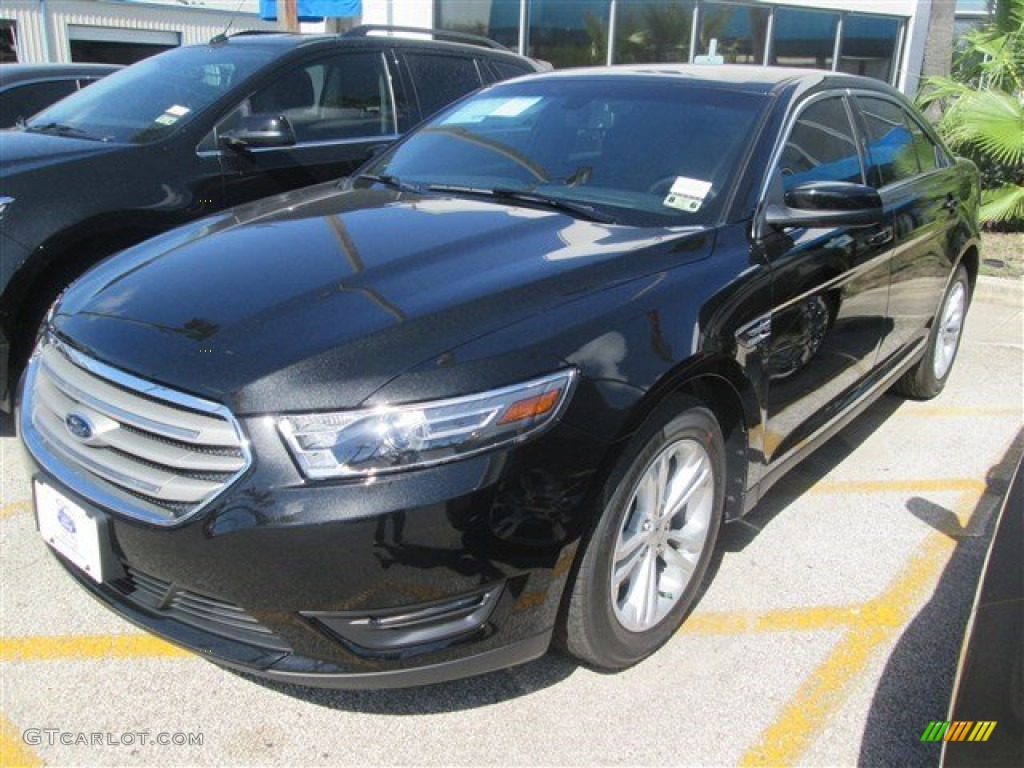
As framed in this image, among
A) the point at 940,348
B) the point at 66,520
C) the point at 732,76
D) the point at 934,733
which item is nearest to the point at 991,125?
the point at 940,348

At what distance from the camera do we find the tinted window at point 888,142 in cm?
389

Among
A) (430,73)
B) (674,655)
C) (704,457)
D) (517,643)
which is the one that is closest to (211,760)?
(517,643)

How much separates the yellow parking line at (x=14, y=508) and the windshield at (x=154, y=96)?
1805 mm

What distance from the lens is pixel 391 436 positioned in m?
2.02

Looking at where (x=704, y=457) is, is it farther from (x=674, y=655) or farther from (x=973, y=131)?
(x=973, y=131)

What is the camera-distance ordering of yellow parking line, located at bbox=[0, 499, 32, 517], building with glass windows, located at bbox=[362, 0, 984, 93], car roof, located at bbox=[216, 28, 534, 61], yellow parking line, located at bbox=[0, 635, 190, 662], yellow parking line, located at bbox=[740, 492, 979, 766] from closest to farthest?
yellow parking line, located at bbox=[740, 492, 979, 766], yellow parking line, located at bbox=[0, 635, 190, 662], yellow parking line, located at bbox=[0, 499, 32, 517], car roof, located at bbox=[216, 28, 534, 61], building with glass windows, located at bbox=[362, 0, 984, 93]

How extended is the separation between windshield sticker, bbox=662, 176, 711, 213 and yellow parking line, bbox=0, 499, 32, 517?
2696mm

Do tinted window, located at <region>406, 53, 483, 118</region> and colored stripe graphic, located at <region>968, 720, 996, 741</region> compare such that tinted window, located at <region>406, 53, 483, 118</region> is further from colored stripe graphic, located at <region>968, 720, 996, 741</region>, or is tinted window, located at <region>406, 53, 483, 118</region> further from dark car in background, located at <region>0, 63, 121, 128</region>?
colored stripe graphic, located at <region>968, 720, 996, 741</region>

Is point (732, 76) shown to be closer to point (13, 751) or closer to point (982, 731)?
point (982, 731)

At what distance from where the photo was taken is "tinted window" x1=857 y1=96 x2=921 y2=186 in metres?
3.89

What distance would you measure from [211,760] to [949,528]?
2.88 meters

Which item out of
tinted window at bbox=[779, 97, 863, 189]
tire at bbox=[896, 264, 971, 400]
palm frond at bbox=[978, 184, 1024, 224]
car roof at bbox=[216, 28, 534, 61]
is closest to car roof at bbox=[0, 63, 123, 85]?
car roof at bbox=[216, 28, 534, 61]

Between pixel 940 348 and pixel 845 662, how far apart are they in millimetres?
2755

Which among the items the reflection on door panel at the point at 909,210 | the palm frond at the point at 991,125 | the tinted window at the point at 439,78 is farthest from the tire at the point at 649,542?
the palm frond at the point at 991,125
